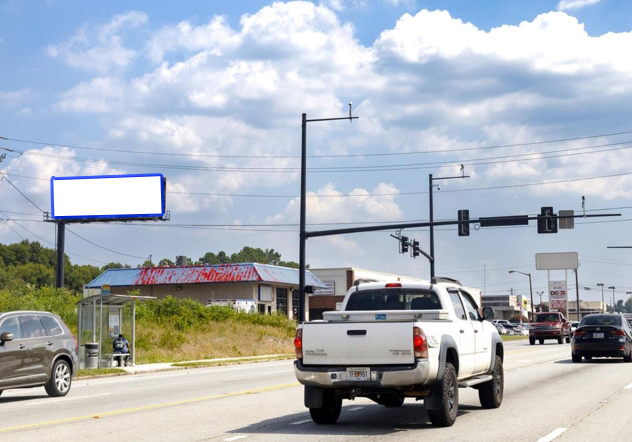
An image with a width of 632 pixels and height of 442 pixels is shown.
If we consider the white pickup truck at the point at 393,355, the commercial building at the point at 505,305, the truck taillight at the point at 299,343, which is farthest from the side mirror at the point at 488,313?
the commercial building at the point at 505,305

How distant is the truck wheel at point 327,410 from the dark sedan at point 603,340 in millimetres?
18915

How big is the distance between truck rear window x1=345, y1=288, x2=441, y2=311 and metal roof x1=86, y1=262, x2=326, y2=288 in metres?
50.2

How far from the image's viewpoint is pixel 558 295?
9238 centimetres

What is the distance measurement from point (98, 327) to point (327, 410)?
1942cm

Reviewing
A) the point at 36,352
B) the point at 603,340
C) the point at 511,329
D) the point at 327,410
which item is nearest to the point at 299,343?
the point at 327,410

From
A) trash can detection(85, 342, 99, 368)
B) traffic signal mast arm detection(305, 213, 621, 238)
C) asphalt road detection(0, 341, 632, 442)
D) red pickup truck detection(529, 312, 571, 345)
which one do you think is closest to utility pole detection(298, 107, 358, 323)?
traffic signal mast arm detection(305, 213, 621, 238)

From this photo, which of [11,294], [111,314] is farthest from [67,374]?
[11,294]

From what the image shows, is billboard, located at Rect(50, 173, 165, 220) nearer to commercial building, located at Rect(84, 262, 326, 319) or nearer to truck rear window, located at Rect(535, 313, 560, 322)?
commercial building, located at Rect(84, 262, 326, 319)

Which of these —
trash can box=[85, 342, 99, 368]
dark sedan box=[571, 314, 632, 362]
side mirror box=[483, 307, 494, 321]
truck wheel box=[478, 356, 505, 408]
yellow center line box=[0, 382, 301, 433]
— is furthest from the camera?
dark sedan box=[571, 314, 632, 362]

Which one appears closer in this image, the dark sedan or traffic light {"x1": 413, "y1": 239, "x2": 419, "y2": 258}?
the dark sedan

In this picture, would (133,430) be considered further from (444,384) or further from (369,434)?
(444,384)

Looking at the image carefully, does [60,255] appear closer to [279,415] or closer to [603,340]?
[603,340]

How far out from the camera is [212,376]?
26.2 meters

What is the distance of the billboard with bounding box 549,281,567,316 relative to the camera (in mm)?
92250
